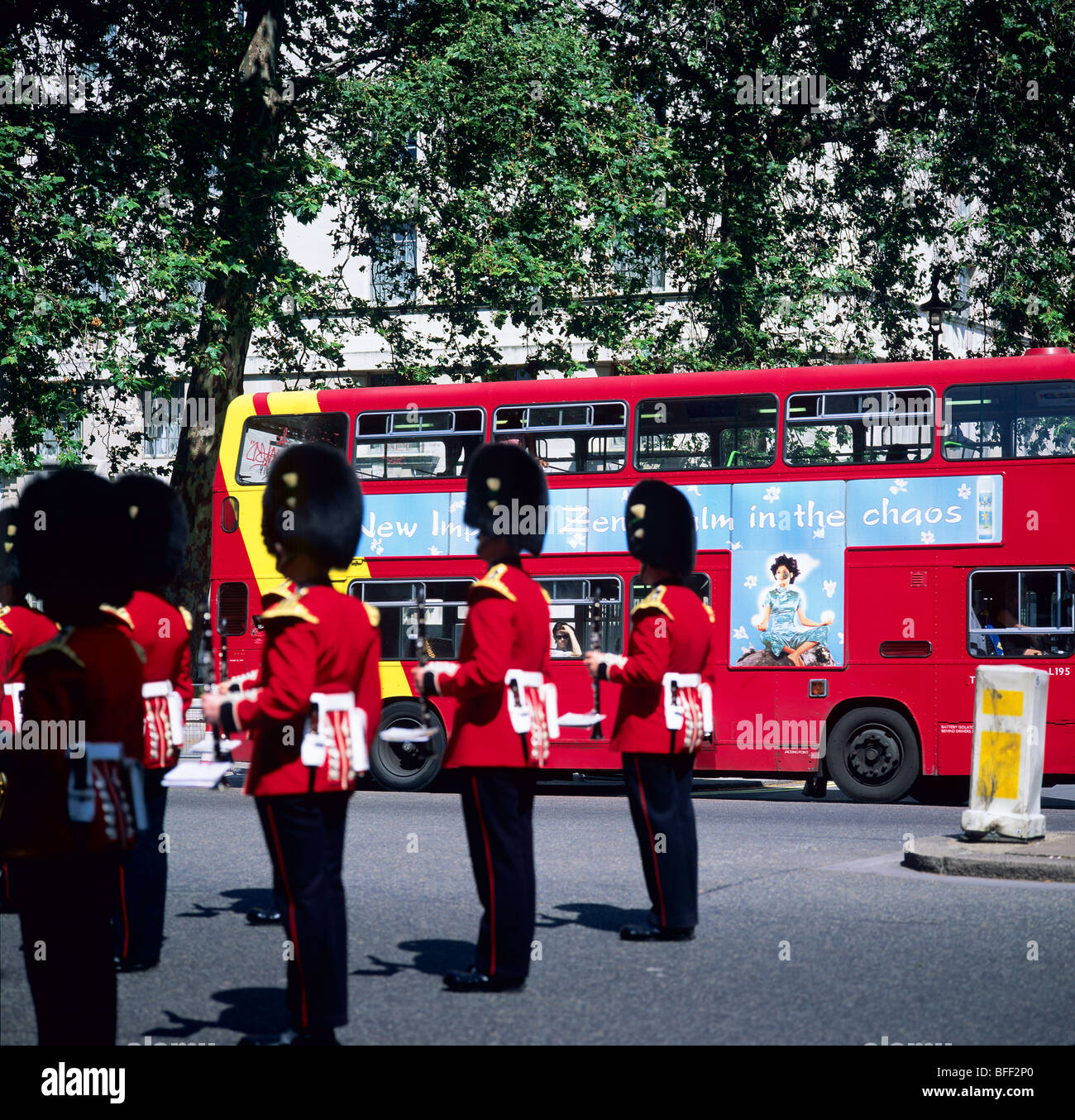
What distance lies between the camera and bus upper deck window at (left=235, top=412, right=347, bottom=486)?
14.9 metres

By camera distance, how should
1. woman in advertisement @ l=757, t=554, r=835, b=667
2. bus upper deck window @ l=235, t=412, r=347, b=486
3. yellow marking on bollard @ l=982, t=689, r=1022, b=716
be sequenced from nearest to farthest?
1. yellow marking on bollard @ l=982, t=689, r=1022, b=716
2. woman in advertisement @ l=757, t=554, r=835, b=667
3. bus upper deck window @ l=235, t=412, r=347, b=486

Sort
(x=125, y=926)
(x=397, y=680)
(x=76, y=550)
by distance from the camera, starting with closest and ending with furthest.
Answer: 1. (x=76, y=550)
2. (x=125, y=926)
3. (x=397, y=680)

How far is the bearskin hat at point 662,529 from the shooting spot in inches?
270

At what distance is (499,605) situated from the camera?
5773mm

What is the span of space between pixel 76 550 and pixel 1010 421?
10466mm

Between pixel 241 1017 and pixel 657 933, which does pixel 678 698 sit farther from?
pixel 241 1017

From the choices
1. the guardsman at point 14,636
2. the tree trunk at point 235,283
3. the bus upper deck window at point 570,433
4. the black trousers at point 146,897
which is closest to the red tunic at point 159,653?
the black trousers at point 146,897

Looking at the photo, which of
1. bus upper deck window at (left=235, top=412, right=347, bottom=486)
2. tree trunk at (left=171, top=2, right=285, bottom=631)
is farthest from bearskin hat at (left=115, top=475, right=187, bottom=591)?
tree trunk at (left=171, top=2, right=285, bottom=631)

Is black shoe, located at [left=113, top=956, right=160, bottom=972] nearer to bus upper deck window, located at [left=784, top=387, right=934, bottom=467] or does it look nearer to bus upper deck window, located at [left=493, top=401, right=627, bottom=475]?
bus upper deck window, located at [left=493, top=401, right=627, bottom=475]

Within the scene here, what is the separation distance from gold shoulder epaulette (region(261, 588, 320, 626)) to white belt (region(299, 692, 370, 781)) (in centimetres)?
24

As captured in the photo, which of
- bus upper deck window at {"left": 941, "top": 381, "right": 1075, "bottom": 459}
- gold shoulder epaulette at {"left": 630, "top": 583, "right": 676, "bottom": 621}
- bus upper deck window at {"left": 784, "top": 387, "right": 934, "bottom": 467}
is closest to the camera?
gold shoulder epaulette at {"left": 630, "top": 583, "right": 676, "bottom": 621}

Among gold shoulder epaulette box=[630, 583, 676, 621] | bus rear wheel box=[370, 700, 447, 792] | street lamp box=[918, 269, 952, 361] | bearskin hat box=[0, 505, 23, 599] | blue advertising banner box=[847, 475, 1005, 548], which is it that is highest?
street lamp box=[918, 269, 952, 361]

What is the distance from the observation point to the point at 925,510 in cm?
1331

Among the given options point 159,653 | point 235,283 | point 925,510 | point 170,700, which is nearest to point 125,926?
point 170,700
